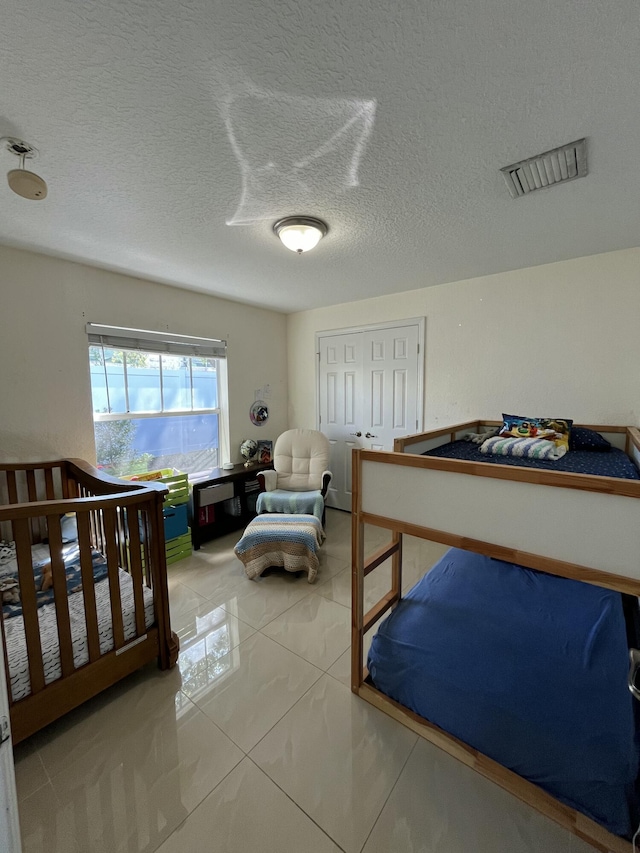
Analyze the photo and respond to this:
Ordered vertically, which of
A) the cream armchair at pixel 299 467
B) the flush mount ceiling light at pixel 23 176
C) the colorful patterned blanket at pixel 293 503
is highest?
the flush mount ceiling light at pixel 23 176

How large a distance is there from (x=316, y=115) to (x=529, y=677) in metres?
2.25

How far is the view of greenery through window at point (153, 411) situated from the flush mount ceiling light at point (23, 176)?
1444mm

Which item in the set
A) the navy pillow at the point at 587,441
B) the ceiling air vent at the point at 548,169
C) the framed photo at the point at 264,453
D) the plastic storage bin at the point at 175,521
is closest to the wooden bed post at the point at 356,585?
the ceiling air vent at the point at 548,169

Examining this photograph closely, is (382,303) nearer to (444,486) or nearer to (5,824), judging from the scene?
(444,486)

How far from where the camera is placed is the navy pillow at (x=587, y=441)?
7.50 feet

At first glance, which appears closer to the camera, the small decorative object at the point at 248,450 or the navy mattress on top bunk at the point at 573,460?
the navy mattress on top bunk at the point at 573,460

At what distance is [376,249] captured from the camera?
235 cm

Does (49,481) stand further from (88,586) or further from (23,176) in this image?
(23,176)

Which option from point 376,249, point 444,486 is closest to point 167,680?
point 444,486

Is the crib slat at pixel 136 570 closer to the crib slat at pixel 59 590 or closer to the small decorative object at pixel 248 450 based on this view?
the crib slat at pixel 59 590

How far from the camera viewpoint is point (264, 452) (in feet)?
12.9

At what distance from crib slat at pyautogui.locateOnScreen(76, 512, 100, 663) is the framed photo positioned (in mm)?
2343

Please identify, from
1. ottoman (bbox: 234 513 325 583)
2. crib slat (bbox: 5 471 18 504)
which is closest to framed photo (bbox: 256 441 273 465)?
ottoman (bbox: 234 513 325 583)

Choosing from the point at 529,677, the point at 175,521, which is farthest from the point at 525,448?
the point at 175,521
